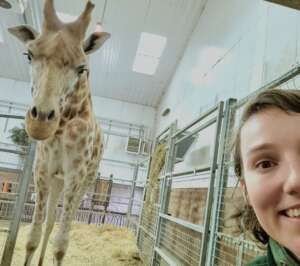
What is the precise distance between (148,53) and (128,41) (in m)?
0.53

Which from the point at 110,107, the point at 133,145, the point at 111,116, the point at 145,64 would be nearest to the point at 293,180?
the point at 145,64

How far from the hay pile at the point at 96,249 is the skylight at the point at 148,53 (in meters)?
3.65

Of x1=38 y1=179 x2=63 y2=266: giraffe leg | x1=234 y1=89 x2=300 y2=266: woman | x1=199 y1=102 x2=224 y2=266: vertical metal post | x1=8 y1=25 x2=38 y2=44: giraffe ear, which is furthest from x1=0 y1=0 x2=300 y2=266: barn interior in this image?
x1=8 y1=25 x2=38 y2=44: giraffe ear

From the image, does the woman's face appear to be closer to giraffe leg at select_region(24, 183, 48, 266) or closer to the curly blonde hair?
the curly blonde hair

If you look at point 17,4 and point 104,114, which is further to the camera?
point 104,114

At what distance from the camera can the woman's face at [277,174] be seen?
60cm

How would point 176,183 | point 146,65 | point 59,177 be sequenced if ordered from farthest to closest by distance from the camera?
point 146,65
point 176,183
point 59,177

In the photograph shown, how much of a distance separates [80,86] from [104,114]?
21.2ft

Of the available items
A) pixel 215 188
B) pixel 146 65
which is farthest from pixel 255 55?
pixel 146 65

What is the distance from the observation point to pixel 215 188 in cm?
178

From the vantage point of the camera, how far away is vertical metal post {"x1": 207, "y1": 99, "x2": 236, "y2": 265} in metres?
1.68

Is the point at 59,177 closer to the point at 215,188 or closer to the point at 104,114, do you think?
the point at 215,188

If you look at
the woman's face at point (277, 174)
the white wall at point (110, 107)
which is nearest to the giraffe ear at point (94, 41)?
the woman's face at point (277, 174)

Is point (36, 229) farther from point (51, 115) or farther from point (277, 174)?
point (277, 174)
